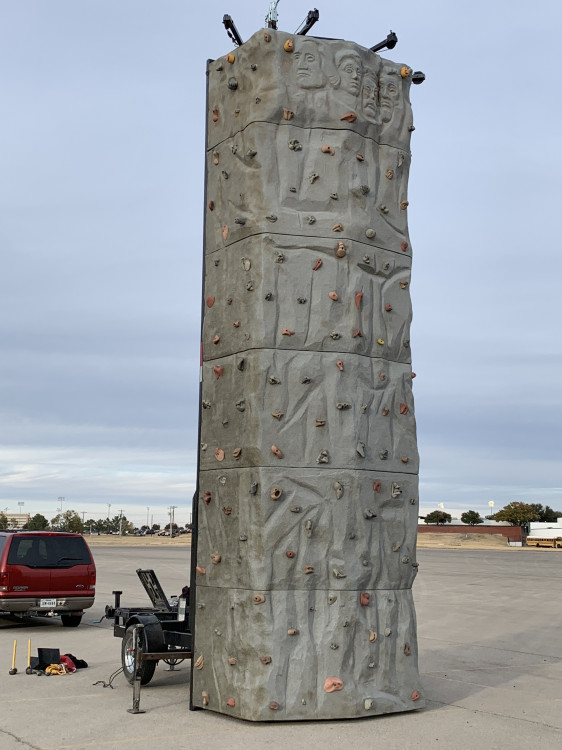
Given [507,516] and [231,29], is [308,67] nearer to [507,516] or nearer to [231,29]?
[231,29]

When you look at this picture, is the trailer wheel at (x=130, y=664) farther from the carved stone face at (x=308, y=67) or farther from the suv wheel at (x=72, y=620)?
the suv wheel at (x=72, y=620)

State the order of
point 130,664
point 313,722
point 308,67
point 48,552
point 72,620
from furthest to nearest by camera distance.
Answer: point 72,620, point 48,552, point 130,664, point 308,67, point 313,722

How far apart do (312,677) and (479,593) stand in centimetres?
2016

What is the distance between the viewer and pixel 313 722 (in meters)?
9.92

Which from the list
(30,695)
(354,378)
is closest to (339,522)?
(354,378)

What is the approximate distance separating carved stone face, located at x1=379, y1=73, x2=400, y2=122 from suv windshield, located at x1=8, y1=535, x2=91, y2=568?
11.7 meters

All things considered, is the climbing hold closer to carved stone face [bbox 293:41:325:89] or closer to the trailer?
the trailer

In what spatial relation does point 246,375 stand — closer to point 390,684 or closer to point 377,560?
point 377,560

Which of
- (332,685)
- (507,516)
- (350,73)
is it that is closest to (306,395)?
(332,685)

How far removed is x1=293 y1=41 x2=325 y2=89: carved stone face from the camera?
1112 cm

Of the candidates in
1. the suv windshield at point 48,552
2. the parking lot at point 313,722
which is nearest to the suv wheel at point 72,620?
the parking lot at point 313,722

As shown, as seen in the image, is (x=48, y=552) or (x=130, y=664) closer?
(x=130, y=664)

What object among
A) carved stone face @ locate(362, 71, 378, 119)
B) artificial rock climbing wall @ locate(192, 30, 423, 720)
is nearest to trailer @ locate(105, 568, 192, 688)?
artificial rock climbing wall @ locate(192, 30, 423, 720)

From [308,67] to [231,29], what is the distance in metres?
1.39
